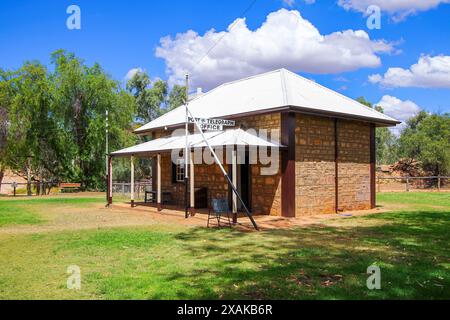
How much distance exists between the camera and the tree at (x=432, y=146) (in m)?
32.7

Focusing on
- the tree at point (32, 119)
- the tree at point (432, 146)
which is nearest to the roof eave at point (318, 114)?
the tree at point (32, 119)

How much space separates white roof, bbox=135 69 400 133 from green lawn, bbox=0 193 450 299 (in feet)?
16.1

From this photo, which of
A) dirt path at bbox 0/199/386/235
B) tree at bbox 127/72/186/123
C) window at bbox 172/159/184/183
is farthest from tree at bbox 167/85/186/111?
dirt path at bbox 0/199/386/235

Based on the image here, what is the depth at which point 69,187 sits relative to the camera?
26578 millimetres

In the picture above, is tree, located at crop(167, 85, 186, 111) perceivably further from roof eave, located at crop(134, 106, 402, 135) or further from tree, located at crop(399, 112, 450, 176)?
roof eave, located at crop(134, 106, 402, 135)

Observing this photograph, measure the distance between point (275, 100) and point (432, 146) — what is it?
968 inches

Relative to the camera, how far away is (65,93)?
2719 cm

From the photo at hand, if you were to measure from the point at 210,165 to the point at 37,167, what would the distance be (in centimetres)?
2003

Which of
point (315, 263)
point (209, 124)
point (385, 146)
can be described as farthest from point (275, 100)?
point (385, 146)

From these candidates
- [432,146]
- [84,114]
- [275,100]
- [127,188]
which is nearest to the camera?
[275,100]

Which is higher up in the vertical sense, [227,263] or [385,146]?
[385,146]

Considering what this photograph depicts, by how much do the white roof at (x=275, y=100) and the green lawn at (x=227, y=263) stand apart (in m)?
4.90

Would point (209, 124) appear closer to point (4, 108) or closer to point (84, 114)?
point (84, 114)
